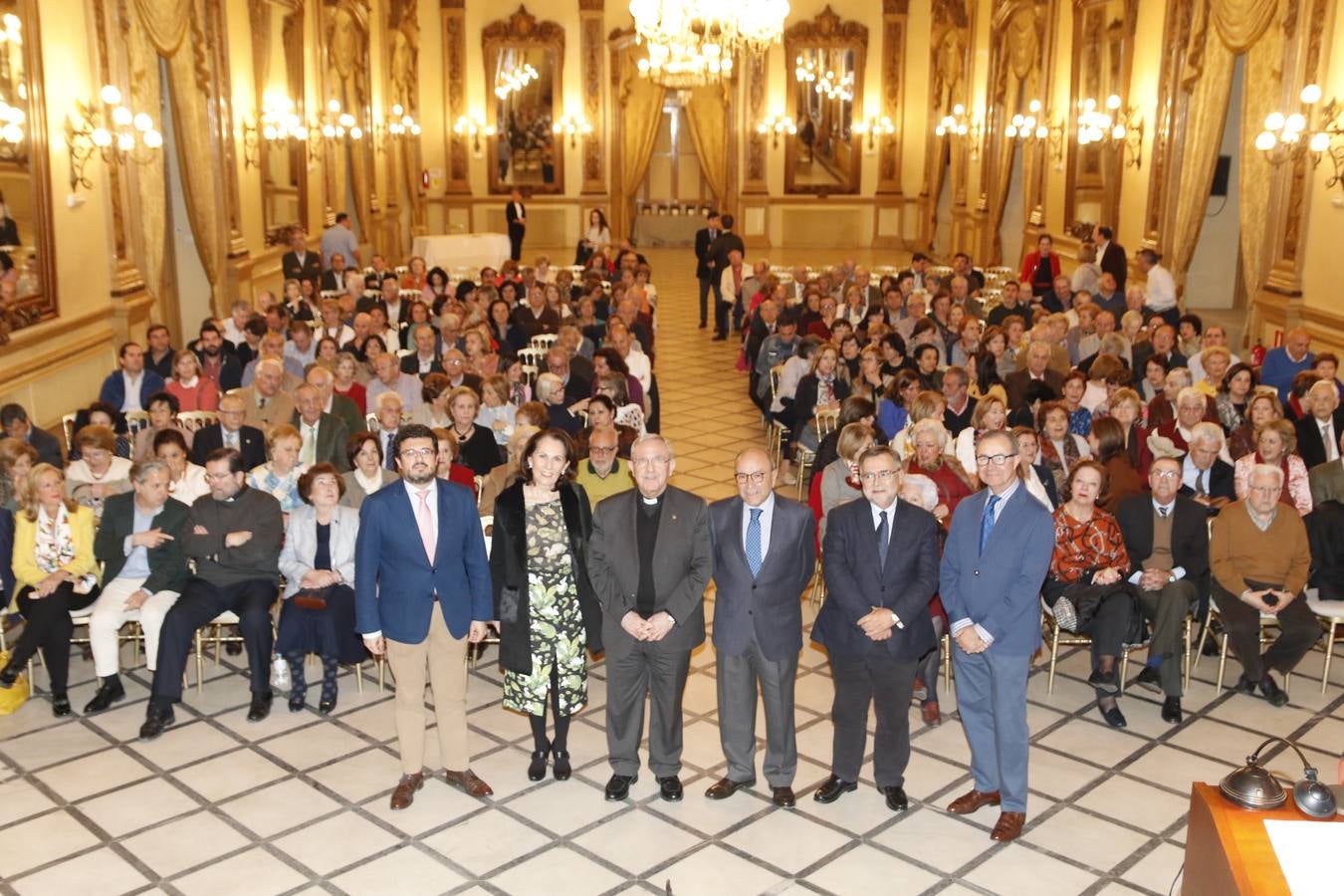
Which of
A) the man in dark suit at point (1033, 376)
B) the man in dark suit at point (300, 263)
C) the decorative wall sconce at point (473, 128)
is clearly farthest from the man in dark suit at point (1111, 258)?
the decorative wall sconce at point (473, 128)

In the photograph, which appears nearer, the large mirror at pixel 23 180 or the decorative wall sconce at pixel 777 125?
the large mirror at pixel 23 180

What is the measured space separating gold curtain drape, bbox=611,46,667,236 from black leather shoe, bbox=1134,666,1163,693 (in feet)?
64.0

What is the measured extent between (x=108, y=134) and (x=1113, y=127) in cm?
1095

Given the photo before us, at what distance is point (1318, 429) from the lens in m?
7.66

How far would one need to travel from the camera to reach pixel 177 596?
6.12m

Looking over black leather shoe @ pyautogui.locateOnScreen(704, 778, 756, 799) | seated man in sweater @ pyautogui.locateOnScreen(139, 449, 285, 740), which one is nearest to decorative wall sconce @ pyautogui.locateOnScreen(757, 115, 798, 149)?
seated man in sweater @ pyautogui.locateOnScreen(139, 449, 285, 740)

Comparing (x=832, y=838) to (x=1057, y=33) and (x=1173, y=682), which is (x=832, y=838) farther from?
(x=1057, y=33)

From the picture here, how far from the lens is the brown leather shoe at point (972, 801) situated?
5.05 m

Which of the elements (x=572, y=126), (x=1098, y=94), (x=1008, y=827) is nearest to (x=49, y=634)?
(x=1008, y=827)

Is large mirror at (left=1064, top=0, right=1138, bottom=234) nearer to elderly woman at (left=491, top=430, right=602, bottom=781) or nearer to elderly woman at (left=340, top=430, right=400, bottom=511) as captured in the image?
elderly woman at (left=340, top=430, right=400, bottom=511)

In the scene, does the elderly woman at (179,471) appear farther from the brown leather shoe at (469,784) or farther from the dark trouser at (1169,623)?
the dark trouser at (1169,623)

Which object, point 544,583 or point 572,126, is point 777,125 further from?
point 544,583

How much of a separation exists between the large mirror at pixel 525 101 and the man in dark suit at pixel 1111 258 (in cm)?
1340

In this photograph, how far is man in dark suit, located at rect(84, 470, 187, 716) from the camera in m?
5.99
